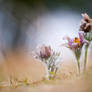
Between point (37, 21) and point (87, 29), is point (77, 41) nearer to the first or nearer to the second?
point (87, 29)

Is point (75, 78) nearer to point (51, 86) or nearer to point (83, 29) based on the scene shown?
point (51, 86)

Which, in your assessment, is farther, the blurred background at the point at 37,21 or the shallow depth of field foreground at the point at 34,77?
the blurred background at the point at 37,21

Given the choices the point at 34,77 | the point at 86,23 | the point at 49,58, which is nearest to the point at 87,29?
the point at 86,23

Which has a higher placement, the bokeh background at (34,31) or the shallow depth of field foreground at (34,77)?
the bokeh background at (34,31)

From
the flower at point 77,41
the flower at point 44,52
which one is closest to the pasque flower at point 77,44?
the flower at point 77,41

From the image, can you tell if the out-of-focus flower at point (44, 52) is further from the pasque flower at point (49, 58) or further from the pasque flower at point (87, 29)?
the pasque flower at point (87, 29)

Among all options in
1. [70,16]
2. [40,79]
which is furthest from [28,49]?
[70,16]
